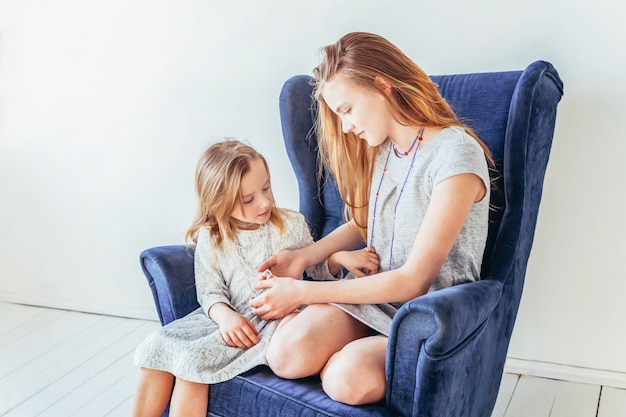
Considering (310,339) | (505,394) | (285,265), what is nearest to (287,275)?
(285,265)

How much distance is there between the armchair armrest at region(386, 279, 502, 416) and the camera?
1.33 meters

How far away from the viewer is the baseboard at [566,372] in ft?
6.94

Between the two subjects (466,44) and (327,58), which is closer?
(327,58)

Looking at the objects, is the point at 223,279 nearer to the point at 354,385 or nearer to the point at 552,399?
the point at 354,385

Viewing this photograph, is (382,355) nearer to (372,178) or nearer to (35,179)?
(372,178)

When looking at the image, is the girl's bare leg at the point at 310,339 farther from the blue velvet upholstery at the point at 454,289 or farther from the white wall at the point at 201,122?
the white wall at the point at 201,122

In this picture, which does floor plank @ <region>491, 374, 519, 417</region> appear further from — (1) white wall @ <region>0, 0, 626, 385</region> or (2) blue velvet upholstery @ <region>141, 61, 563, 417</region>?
(2) blue velvet upholstery @ <region>141, 61, 563, 417</region>

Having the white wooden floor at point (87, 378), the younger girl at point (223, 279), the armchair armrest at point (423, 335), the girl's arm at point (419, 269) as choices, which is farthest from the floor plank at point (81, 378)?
the armchair armrest at point (423, 335)

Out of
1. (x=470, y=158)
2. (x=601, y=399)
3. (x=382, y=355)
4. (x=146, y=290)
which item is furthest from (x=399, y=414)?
(x=146, y=290)

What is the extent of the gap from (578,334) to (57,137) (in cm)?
200

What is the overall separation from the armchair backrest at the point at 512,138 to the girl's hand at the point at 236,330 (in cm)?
57

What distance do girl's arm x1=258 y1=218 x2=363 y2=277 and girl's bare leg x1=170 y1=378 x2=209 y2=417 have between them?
31 centimetres

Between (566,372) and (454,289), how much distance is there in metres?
0.92

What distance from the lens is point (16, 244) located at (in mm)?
3008
